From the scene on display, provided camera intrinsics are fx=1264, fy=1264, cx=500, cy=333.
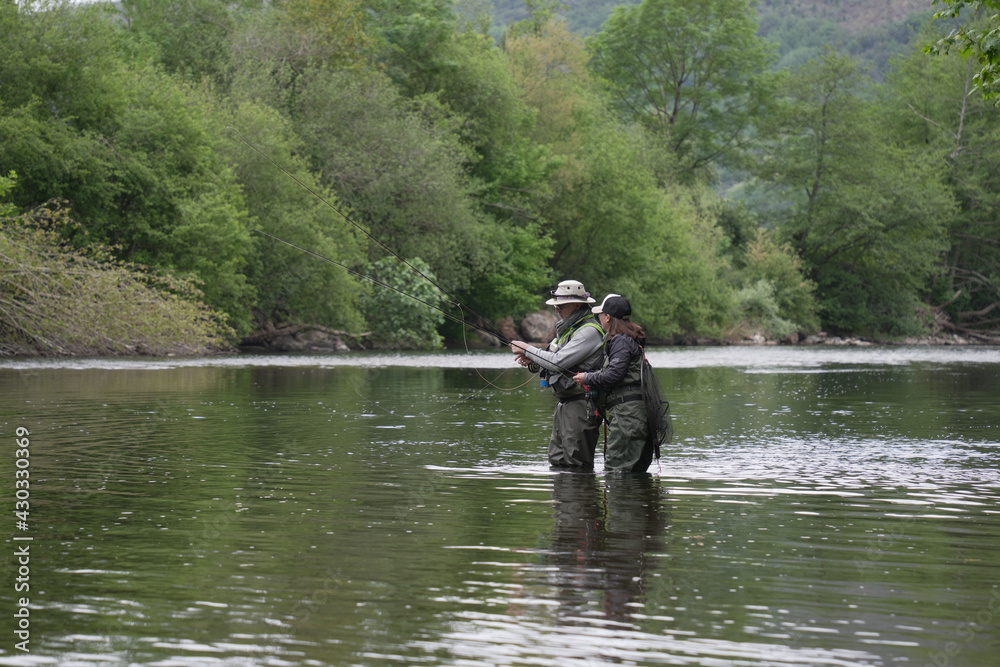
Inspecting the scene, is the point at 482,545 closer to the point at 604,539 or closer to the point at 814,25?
the point at 604,539

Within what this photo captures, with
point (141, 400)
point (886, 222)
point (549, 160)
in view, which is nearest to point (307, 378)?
point (141, 400)

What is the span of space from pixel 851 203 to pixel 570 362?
58.6 metres

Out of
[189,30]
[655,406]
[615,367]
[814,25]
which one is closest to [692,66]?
[189,30]

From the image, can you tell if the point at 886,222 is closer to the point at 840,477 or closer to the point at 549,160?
the point at 549,160

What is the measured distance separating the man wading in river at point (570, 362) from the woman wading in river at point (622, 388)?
→ 14 centimetres

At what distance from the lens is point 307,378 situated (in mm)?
26250

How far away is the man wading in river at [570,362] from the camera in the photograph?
10453mm

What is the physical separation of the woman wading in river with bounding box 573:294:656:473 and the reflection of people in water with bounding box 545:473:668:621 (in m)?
0.23

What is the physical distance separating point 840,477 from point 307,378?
16829 mm

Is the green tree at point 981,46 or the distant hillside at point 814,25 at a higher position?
the distant hillside at point 814,25

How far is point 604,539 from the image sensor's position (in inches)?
297

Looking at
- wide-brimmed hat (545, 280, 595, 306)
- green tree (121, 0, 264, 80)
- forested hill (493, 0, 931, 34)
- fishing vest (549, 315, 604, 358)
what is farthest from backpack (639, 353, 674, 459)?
forested hill (493, 0, 931, 34)

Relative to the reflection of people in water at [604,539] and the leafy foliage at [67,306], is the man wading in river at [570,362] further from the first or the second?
the leafy foliage at [67,306]

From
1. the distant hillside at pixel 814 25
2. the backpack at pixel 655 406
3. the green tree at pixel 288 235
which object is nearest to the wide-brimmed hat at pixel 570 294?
the backpack at pixel 655 406
